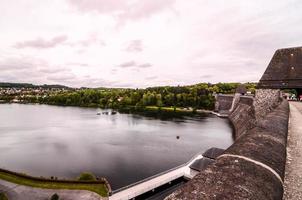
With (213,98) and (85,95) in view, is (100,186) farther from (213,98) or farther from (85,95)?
(85,95)

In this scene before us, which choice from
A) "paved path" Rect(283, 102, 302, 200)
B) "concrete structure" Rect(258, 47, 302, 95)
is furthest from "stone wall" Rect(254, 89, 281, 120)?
"paved path" Rect(283, 102, 302, 200)

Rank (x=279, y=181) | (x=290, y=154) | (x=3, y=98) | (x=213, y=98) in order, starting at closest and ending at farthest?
(x=279, y=181) → (x=290, y=154) → (x=213, y=98) → (x=3, y=98)

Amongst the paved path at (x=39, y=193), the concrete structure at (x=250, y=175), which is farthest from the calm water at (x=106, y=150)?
the concrete structure at (x=250, y=175)

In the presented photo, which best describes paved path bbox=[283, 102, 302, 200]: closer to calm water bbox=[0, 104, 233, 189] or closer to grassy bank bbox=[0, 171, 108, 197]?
grassy bank bbox=[0, 171, 108, 197]

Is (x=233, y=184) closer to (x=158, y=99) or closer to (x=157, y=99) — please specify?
(x=158, y=99)

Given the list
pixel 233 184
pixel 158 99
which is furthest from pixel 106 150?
pixel 158 99

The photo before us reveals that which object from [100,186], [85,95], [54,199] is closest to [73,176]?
[100,186]

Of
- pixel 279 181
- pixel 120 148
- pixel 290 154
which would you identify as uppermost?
pixel 279 181
